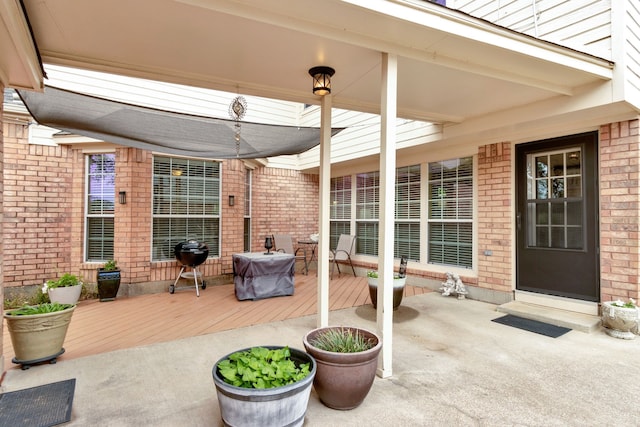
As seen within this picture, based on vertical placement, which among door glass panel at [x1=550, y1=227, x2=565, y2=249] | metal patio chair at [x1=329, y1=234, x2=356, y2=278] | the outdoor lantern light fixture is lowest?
metal patio chair at [x1=329, y1=234, x2=356, y2=278]

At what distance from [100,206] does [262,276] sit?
9.57ft

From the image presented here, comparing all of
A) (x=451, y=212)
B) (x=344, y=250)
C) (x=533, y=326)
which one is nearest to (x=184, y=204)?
(x=344, y=250)

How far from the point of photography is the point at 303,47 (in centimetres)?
254

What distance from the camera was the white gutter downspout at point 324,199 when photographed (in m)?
Answer: 3.37

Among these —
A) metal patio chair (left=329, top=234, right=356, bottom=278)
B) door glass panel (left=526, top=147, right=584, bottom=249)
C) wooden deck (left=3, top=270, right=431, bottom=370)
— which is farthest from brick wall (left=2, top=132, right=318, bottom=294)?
door glass panel (left=526, top=147, right=584, bottom=249)

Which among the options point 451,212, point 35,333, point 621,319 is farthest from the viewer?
point 451,212

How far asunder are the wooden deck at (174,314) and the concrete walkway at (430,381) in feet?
1.03

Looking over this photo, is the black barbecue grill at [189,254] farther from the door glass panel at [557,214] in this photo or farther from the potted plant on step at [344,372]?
the door glass panel at [557,214]

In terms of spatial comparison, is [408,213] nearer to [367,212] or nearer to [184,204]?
[367,212]

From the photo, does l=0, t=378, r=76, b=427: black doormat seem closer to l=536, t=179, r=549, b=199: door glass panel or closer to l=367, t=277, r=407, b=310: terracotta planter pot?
l=367, t=277, r=407, b=310: terracotta planter pot

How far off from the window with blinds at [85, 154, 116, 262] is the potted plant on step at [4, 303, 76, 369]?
267cm

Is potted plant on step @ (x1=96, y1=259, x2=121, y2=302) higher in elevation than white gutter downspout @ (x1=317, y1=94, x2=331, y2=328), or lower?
lower

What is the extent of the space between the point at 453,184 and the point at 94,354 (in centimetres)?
530

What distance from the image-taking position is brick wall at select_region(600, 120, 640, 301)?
351 cm
